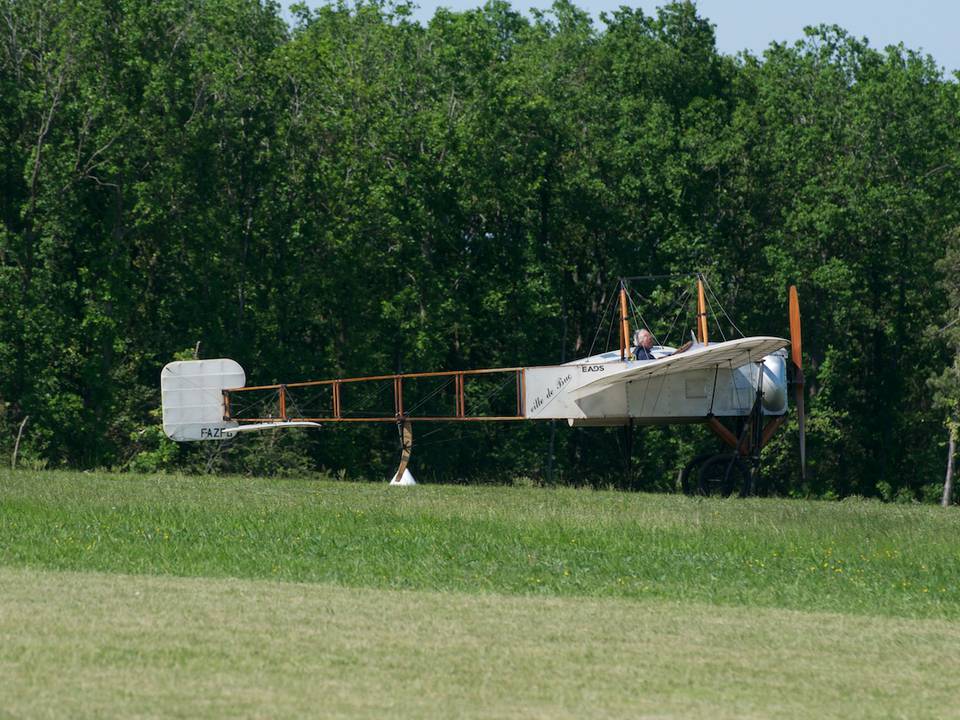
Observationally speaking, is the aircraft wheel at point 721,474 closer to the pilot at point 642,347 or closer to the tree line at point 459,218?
the pilot at point 642,347

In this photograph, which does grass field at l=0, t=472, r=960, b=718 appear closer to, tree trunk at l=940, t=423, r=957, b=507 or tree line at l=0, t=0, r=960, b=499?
tree line at l=0, t=0, r=960, b=499

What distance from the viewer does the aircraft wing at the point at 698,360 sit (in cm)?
2059

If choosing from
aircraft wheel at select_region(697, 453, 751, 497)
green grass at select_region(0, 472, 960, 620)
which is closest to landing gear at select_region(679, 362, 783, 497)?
aircraft wheel at select_region(697, 453, 751, 497)

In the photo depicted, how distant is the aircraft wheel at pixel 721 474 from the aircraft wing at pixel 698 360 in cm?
172

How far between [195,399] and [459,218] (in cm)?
1560

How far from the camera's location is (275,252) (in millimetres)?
36844

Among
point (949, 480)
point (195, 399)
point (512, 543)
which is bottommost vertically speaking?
point (949, 480)

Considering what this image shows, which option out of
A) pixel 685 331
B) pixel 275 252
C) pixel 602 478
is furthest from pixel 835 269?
pixel 275 252

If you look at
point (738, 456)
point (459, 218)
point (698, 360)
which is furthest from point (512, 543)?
point (459, 218)

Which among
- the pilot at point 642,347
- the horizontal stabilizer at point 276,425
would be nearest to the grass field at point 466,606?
the pilot at point 642,347

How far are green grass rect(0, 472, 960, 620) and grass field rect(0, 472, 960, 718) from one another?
55 millimetres

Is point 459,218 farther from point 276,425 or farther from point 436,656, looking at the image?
point 436,656

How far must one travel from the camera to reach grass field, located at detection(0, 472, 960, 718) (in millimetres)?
8172

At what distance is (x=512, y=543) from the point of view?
15180mm
